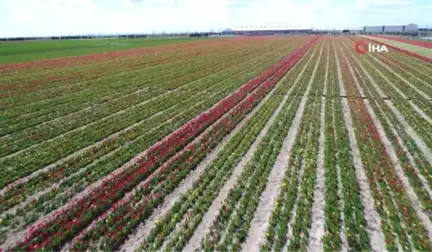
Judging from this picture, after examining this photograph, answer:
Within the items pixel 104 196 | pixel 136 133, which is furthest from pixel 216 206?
pixel 136 133

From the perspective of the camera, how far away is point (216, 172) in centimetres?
1177

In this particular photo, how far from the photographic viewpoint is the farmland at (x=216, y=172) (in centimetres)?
819

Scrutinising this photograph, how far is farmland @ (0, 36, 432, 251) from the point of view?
819cm

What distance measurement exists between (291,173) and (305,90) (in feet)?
54.3

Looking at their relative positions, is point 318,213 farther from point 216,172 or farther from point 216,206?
point 216,172

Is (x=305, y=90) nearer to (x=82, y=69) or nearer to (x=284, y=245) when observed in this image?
(x=284, y=245)

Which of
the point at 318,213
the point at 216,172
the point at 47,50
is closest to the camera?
the point at 318,213

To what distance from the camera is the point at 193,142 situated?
14.9 m

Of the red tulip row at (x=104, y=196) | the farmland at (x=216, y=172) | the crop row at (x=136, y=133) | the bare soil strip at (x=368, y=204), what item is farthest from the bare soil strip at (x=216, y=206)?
the crop row at (x=136, y=133)

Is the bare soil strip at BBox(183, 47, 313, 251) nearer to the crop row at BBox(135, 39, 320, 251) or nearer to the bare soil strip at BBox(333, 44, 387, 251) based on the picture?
the crop row at BBox(135, 39, 320, 251)

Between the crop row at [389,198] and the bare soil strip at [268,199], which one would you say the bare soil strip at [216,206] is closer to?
the bare soil strip at [268,199]

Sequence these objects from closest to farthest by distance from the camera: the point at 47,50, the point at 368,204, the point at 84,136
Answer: the point at 368,204
the point at 84,136
the point at 47,50

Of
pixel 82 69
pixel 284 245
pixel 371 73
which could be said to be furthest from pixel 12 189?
pixel 371 73

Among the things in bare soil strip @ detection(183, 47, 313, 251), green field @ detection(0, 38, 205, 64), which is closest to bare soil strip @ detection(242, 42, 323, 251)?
bare soil strip @ detection(183, 47, 313, 251)
